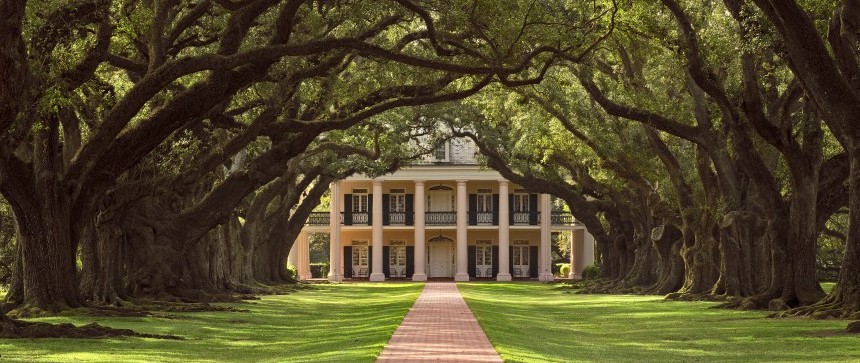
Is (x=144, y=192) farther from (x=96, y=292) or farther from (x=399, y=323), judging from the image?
(x=399, y=323)

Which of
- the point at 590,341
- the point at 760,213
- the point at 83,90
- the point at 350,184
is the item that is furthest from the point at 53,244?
the point at 350,184

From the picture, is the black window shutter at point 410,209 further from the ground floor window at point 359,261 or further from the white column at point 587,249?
the white column at point 587,249

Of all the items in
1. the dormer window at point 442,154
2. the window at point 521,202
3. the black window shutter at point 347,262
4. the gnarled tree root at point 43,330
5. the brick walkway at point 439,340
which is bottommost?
the brick walkway at point 439,340

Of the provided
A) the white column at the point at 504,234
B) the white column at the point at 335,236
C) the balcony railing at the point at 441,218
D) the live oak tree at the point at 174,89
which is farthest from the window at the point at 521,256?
the live oak tree at the point at 174,89

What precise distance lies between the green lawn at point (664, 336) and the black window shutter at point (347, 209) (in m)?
45.3

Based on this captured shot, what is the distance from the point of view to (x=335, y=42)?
2239 centimetres

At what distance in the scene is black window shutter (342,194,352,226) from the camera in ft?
269

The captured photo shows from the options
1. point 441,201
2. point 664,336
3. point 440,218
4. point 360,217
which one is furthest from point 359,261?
point 664,336

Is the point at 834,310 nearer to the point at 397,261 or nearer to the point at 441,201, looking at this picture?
the point at 441,201

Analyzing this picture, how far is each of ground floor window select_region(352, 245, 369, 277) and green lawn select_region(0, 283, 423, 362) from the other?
46.7m

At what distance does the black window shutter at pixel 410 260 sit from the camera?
82.8 meters

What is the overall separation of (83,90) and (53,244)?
12.1 feet

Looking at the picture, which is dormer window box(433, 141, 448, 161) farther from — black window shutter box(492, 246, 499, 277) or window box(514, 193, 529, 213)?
black window shutter box(492, 246, 499, 277)

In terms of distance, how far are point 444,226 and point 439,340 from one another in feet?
200
